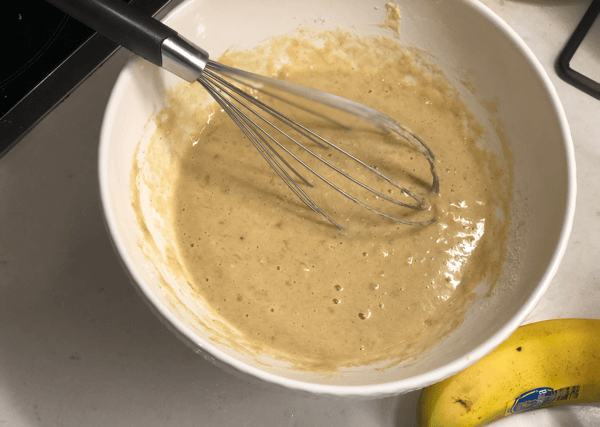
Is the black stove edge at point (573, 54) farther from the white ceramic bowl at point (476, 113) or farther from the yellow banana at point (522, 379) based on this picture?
the yellow banana at point (522, 379)

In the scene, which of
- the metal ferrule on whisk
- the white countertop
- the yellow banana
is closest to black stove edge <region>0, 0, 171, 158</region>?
the white countertop

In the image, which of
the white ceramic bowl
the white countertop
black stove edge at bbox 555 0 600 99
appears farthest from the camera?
black stove edge at bbox 555 0 600 99

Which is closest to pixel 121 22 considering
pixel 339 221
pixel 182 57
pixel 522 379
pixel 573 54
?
pixel 182 57

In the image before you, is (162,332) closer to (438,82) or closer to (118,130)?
(118,130)

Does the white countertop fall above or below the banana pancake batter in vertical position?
below

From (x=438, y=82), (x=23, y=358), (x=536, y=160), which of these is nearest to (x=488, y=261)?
(x=536, y=160)

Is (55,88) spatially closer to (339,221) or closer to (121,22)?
(121,22)

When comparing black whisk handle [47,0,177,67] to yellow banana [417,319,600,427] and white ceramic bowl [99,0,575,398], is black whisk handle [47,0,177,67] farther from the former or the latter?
yellow banana [417,319,600,427]
